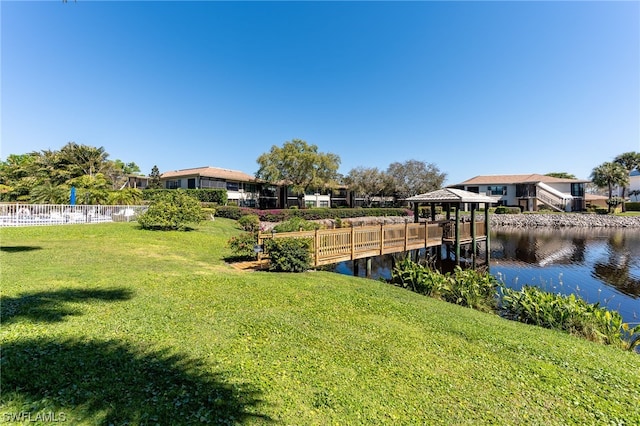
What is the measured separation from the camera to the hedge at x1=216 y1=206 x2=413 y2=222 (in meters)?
30.2

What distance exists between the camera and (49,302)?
5.50 meters

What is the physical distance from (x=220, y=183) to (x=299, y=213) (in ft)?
42.0

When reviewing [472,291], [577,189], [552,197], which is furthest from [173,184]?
[577,189]

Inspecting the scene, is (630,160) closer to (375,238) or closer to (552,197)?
(552,197)

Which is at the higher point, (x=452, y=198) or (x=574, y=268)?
(x=452, y=198)

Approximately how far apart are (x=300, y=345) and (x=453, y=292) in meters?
6.73

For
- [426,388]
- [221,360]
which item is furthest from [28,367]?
[426,388]

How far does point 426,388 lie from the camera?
13.0 feet

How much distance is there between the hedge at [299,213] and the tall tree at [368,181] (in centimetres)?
670

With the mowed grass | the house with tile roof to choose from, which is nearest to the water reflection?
the mowed grass

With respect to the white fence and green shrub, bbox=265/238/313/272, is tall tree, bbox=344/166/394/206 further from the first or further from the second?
green shrub, bbox=265/238/313/272

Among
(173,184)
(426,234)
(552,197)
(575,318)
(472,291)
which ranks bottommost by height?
(575,318)

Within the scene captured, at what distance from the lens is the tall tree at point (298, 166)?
4162 cm

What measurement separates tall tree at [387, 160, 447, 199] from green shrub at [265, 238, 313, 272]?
142 feet
